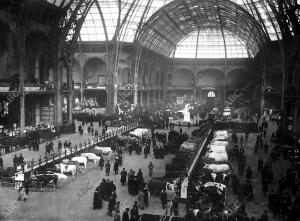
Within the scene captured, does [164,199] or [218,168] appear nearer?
[164,199]

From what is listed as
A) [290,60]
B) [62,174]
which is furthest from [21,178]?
[290,60]

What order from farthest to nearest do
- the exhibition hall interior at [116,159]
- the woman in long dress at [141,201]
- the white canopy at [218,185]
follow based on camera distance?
the white canopy at [218,185], the woman in long dress at [141,201], the exhibition hall interior at [116,159]

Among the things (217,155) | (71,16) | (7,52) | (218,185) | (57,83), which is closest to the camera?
(218,185)

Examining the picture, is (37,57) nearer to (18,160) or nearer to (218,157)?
(18,160)

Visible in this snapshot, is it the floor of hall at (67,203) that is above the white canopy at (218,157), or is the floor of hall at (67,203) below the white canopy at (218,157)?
below

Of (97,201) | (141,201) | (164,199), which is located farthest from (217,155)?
(97,201)

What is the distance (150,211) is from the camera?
16672 mm

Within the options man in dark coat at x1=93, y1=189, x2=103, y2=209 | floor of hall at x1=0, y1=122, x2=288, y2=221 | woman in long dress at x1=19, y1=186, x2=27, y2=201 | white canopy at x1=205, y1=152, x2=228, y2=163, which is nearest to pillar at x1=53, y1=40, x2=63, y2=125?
floor of hall at x1=0, y1=122, x2=288, y2=221

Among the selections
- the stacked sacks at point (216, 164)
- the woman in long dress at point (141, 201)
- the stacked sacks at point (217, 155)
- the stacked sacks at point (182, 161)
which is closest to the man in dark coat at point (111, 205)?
the woman in long dress at point (141, 201)

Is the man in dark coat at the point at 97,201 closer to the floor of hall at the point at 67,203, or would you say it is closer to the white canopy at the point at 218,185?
the floor of hall at the point at 67,203

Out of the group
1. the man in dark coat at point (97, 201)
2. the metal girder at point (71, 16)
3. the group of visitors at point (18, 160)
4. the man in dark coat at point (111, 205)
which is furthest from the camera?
the metal girder at point (71, 16)

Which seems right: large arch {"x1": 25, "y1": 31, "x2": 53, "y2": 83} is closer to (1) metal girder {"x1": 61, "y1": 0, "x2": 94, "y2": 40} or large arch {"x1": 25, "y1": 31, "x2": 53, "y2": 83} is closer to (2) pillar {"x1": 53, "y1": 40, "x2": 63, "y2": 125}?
(2) pillar {"x1": 53, "y1": 40, "x2": 63, "y2": 125}

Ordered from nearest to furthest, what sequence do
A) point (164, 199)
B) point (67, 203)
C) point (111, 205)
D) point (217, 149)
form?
point (111, 205)
point (164, 199)
point (67, 203)
point (217, 149)

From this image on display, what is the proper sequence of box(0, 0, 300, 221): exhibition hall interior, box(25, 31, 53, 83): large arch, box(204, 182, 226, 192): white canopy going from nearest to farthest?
box(0, 0, 300, 221): exhibition hall interior
box(204, 182, 226, 192): white canopy
box(25, 31, 53, 83): large arch
